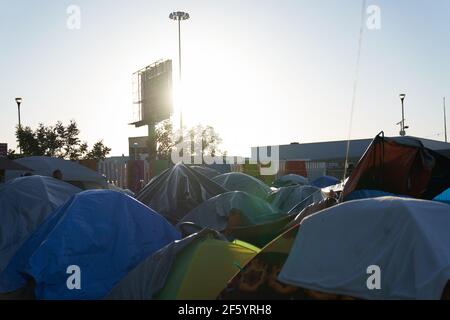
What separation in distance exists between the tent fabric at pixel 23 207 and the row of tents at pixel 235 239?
21mm

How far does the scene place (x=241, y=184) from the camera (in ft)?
55.9

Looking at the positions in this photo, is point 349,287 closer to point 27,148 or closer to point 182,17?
point 182,17

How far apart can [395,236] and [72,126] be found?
41561 mm

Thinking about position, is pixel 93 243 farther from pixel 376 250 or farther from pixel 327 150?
pixel 327 150

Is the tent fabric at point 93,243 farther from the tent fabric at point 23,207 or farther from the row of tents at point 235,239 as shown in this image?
the tent fabric at point 23,207

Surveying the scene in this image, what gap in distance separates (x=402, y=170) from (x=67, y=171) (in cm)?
1475

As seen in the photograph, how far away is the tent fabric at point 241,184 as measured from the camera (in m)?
16.8

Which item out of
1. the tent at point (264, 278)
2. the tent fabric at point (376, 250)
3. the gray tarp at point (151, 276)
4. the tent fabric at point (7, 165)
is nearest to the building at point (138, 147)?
the tent fabric at point (7, 165)

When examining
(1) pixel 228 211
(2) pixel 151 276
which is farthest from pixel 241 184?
(2) pixel 151 276

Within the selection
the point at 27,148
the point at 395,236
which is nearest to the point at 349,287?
the point at 395,236

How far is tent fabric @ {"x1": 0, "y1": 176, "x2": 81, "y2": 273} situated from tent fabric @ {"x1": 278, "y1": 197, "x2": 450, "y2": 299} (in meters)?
7.58

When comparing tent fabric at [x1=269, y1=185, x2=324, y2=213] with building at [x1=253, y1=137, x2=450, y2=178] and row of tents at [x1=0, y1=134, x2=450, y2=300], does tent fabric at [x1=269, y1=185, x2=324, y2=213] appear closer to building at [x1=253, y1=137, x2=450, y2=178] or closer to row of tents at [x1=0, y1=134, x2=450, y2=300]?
row of tents at [x1=0, y1=134, x2=450, y2=300]

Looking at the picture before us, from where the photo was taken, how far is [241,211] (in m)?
10.8
